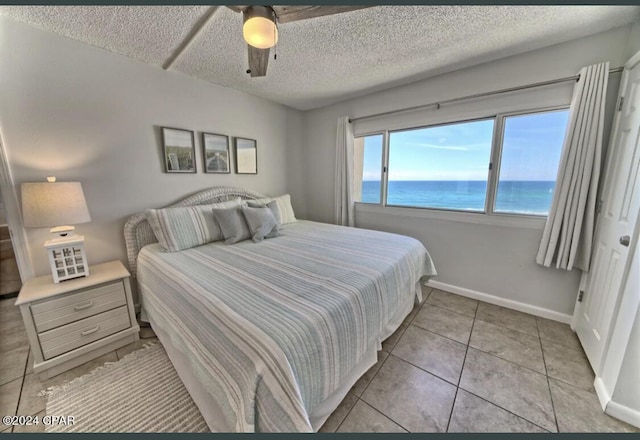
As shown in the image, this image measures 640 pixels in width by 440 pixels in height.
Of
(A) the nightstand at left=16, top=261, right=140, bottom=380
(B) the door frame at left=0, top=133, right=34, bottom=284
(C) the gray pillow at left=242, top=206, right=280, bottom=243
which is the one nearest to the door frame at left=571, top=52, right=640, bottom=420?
(C) the gray pillow at left=242, top=206, right=280, bottom=243

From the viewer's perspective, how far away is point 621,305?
138 centimetres

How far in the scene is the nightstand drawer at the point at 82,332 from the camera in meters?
1.54

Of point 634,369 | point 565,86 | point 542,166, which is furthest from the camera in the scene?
point 542,166

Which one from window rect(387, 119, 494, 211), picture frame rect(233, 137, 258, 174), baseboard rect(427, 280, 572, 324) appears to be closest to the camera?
baseboard rect(427, 280, 572, 324)

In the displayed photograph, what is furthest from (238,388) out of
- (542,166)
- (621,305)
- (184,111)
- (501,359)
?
(542,166)

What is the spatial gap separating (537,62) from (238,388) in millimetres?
3280

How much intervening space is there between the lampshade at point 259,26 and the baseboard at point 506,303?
294 cm

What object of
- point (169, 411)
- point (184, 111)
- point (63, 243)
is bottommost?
point (169, 411)

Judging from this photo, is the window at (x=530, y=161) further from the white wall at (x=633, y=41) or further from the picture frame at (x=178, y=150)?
the picture frame at (x=178, y=150)

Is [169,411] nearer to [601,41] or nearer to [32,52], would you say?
[32,52]

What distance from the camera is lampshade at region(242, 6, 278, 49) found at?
1203 mm

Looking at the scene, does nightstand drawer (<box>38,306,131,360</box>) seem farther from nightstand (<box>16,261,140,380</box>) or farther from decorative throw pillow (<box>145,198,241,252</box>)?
decorative throw pillow (<box>145,198,241,252</box>)

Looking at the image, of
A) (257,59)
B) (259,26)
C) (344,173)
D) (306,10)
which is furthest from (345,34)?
(344,173)

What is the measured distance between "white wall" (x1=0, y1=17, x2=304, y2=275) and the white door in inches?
139
